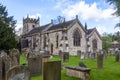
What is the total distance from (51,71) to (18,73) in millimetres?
1764

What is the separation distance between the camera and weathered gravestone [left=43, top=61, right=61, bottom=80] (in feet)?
19.3

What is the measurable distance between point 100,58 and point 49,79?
1119 cm

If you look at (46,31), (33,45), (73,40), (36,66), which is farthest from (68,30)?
(36,66)

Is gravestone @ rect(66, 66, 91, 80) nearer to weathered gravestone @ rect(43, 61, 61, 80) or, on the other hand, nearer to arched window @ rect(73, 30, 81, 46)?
weathered gravestone @ rect(43, 61, 61, 80)

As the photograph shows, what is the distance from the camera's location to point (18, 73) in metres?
7.36

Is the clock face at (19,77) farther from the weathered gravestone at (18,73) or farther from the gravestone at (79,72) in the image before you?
the gravestone at (79,72)

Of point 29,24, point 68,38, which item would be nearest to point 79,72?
point 68,38

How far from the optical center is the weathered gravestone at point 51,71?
19.3 feet

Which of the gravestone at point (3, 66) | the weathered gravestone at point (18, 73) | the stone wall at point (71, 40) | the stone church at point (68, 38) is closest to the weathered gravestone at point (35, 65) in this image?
the gravestone at point (3, 66)

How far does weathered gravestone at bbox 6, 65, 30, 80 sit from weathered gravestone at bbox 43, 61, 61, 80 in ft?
5.50

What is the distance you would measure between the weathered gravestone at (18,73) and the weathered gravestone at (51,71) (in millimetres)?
1676

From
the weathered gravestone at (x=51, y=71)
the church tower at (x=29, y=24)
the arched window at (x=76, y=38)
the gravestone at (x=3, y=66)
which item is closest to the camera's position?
the weathered gravestone at (x=51, y=71)

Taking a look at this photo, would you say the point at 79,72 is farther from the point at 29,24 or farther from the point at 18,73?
the point at 29,24

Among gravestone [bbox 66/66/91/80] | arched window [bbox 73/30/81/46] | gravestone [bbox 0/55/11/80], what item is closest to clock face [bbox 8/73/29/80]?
gravestone [bbox 0/55/11/80]
